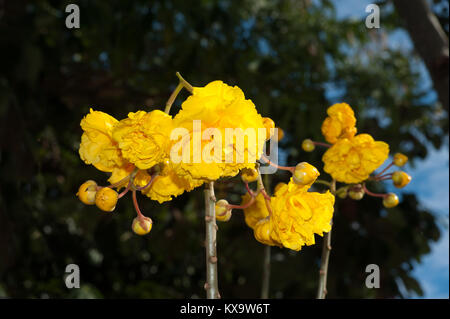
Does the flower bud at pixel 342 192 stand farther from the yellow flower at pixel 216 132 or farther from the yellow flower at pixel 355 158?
the yellow flower at pixel 216 132

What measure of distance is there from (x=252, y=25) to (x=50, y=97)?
1.26 meters

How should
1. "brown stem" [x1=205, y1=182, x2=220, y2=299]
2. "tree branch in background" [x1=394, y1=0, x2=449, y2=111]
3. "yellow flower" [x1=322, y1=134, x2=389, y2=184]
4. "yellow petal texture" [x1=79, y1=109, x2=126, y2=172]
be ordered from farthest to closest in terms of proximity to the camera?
"tree branch in background" [x1=394, y1=0, x2=449, y2=111] < "yellow flower" [x1=322, y1=134, x2=389, y2=184] < "yellow petal texture" [x1=79, y1=109, x2=126, y2=172] < "brown stem" [x1=205, y1=182, x2=220, y2=299]

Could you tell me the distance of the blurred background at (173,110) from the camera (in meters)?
1.49

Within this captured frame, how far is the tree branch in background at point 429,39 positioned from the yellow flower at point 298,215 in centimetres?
75

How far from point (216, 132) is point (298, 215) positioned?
0.13 metres

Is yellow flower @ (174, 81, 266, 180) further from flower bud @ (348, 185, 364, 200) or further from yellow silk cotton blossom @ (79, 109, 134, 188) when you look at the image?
flower bud @ (348, 185, 364, 200)

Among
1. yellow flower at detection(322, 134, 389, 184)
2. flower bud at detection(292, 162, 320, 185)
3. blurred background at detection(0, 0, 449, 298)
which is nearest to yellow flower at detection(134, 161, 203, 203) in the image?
flower bud at detection(292, 162, 320, 185)

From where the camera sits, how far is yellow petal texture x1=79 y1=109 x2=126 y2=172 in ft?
1.74

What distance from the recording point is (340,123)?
2.19 feet

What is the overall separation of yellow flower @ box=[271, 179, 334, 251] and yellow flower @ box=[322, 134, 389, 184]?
0.49 feet

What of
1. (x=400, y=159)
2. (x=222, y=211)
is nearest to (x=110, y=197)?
(x=222, y=211)

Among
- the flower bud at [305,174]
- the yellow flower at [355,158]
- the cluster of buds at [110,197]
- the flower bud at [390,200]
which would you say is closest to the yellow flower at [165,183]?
the cluster of buds at [110,197]

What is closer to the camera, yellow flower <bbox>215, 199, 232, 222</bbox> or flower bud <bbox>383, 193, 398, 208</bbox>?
yellow flower <bbox>215, 199, 232, 222</bbox>
